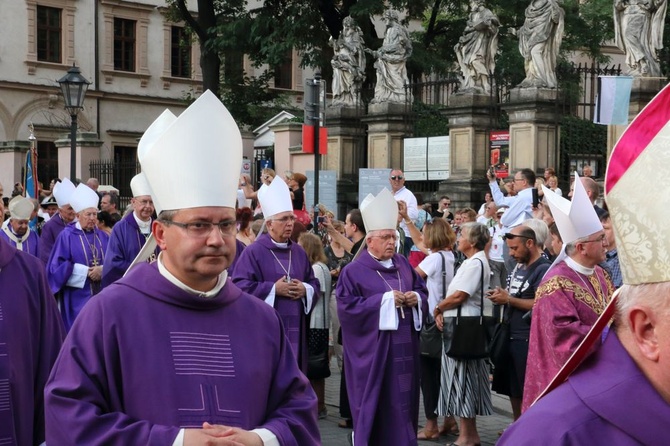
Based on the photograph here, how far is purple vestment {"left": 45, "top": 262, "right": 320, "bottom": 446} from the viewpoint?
3.50 meters

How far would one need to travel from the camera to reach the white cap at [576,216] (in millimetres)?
6219

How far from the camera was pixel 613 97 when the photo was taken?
47.1ft

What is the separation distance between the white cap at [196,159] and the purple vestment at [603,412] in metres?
1.94

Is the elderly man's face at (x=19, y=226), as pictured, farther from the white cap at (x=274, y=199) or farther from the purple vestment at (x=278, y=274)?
the white cap at (x=274, y=199)

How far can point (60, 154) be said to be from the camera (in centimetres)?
3228

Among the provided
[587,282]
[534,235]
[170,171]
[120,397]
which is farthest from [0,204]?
[534,235]

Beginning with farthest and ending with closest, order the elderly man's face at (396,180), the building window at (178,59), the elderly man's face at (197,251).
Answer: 1. the building window at (178,59)
2. the elderly man's face at (396,180)
3. the elderly man's face at (197,251)

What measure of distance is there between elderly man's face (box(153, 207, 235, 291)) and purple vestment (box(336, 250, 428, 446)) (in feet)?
14.7

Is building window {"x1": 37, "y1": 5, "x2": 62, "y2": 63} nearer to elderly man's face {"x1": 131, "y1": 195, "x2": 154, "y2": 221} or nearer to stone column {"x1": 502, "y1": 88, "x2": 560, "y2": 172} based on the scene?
stone column {"x1": 502, "y1": 88, "x2": 560, "y2": 172}

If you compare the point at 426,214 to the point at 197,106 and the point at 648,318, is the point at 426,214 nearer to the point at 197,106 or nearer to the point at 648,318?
the point at 197,106

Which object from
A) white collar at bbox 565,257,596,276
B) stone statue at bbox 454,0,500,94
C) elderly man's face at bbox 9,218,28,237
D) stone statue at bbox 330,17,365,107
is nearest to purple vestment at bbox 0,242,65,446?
white collar at bbox 565,257,596,276

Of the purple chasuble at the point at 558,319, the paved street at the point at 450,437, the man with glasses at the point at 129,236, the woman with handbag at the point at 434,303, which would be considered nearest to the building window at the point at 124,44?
the paved street at the point at 450,437

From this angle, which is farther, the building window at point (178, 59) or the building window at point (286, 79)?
the building window at point (286, 79)

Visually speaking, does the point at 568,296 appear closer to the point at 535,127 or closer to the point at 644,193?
the point at 644,193
